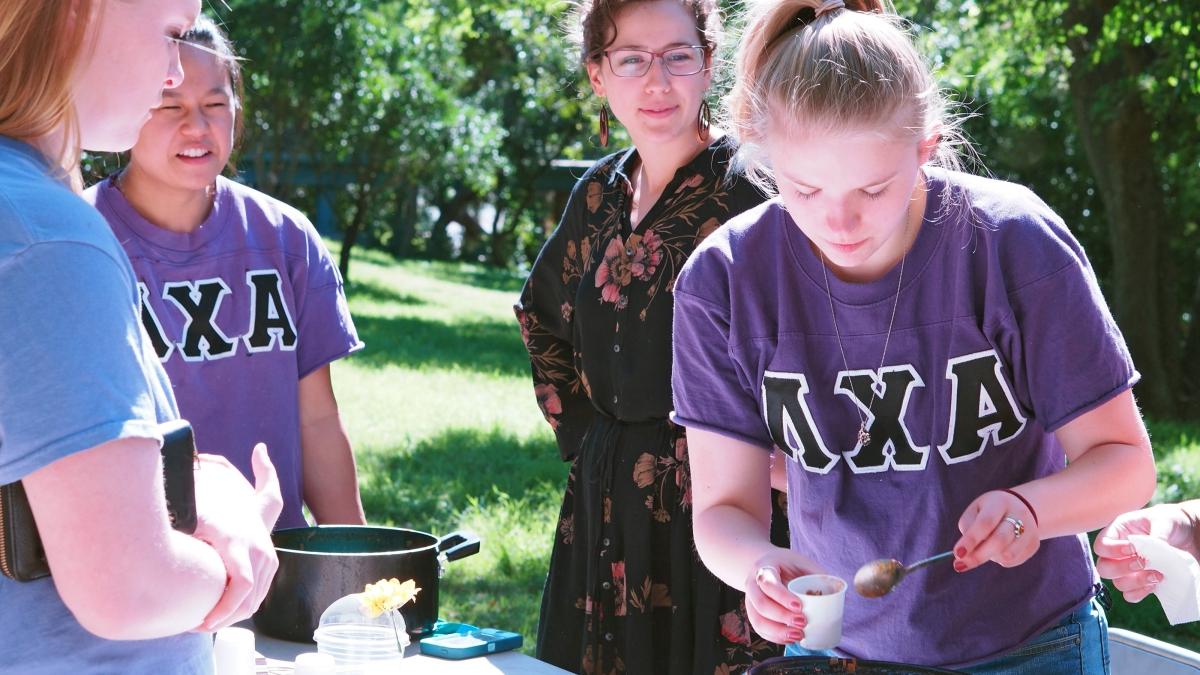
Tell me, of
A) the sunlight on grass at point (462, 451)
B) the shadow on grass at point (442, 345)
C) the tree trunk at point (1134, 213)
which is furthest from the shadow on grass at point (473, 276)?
the tree trunk at point (1134, 213)

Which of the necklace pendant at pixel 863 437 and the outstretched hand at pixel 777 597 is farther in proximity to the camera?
the necklace pendant at pixel 863 437

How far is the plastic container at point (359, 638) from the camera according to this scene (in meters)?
1.85

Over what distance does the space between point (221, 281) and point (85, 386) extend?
4.72 feet

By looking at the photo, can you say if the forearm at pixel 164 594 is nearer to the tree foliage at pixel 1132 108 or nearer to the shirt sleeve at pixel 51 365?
the shirt sleeve at pixel 51 365

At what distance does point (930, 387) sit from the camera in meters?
1.69

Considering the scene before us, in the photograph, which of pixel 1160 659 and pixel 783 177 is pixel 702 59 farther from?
pixel 1160 659

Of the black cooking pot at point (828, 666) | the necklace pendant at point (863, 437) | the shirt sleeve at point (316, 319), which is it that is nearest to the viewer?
the black cooking pot at point (828, 666)

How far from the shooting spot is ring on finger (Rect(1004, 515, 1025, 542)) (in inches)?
60.8

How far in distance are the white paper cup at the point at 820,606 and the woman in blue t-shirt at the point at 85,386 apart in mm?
649

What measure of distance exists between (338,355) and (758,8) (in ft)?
3.81

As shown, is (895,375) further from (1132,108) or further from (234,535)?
(1132,108)

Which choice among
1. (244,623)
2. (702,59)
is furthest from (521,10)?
(244,623)

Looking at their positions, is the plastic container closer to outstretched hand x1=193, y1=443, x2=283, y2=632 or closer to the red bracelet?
outstretched hand x1=193, y1=443, x2=283, y2=632

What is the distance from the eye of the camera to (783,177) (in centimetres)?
167
